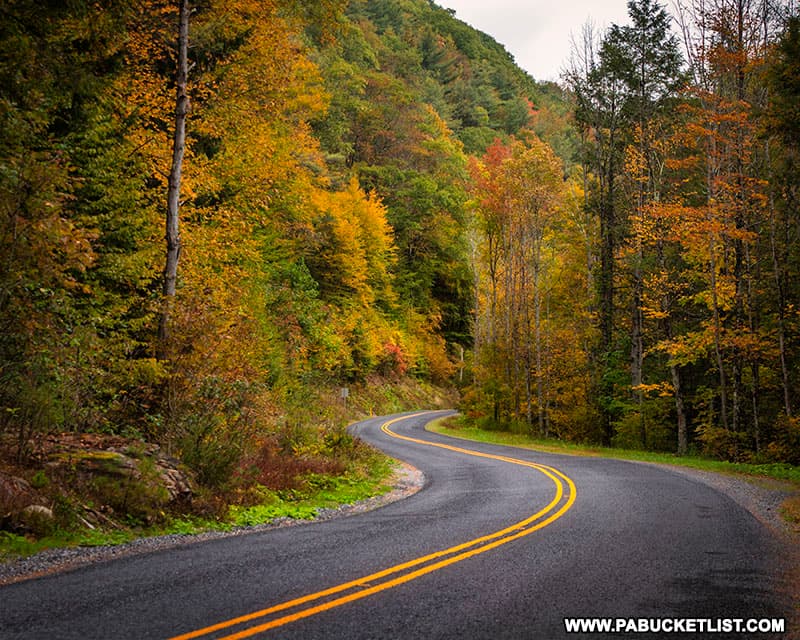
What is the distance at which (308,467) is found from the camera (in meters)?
12.5

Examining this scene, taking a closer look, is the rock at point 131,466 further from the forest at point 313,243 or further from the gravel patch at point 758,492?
the gravel patch at point 758,492

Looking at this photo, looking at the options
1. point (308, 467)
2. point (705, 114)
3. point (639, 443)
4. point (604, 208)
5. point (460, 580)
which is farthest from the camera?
point (604, 208)

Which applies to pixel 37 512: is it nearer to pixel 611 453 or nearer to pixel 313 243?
pixel 611 453

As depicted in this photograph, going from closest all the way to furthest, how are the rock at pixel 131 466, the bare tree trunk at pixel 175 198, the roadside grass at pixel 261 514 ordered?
the roadside grass at pixel 261 514
the rock at pixel 131 466
the bare tree trunk at pixel 175 198

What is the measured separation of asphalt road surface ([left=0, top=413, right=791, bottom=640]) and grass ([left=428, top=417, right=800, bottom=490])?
6.93 meters

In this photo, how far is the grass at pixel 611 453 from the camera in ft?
48.9

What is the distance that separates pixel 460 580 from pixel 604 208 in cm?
2289

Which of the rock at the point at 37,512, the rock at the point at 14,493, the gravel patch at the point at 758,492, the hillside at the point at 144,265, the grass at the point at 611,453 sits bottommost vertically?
the grass at the point at 611,453

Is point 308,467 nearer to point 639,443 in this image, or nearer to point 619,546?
point 619,546

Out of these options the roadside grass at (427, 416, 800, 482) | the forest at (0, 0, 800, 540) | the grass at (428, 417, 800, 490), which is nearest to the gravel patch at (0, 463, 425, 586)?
the forest at (0, 0, 800, 540)

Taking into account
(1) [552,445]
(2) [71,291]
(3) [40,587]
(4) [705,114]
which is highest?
(4) [705,114]

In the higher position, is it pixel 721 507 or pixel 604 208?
pixel 604 208

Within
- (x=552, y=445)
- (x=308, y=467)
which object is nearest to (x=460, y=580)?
(x=308, y=467)

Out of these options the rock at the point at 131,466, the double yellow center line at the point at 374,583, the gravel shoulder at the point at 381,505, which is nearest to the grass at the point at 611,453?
the gravel shoulder at the point at 381,505
